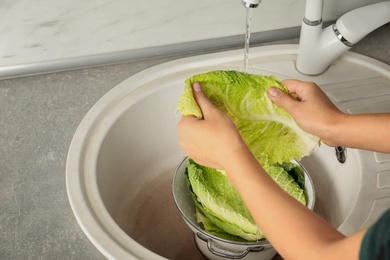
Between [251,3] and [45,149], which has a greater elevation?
[251,3]

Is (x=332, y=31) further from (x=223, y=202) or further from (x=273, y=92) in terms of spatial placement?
(x=223, y=202)

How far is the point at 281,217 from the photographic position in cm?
78

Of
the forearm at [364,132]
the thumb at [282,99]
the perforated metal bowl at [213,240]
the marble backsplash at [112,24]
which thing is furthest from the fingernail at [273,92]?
the marble backsplash at [112,24]

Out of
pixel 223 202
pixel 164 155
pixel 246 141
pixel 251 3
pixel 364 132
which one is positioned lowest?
pixel 164 155

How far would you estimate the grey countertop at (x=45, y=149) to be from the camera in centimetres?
102

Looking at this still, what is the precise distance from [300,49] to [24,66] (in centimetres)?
75

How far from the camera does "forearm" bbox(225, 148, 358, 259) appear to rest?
0.74m

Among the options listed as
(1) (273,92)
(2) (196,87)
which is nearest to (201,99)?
(2) (196,87)

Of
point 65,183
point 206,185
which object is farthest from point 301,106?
point 65,183

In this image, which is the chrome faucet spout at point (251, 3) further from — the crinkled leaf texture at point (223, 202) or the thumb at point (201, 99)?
the crinkled leaf texture at point (223, 202)

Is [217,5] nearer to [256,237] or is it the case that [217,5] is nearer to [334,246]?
[256,237]

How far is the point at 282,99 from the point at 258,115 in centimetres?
9

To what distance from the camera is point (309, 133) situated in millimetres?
1100

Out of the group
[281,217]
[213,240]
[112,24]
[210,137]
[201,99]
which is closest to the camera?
[281,217]
